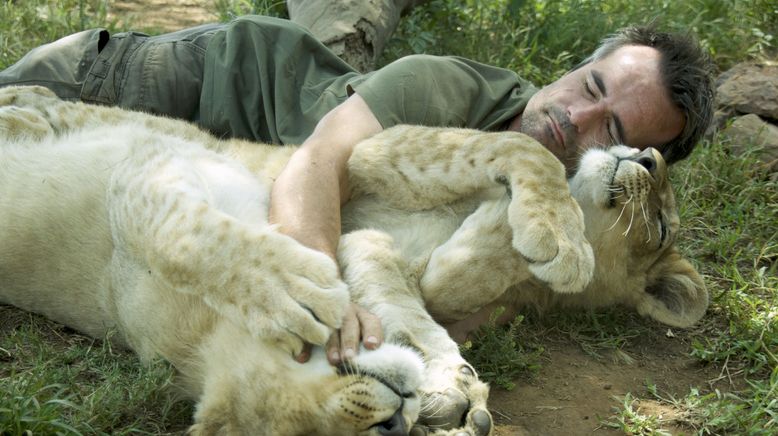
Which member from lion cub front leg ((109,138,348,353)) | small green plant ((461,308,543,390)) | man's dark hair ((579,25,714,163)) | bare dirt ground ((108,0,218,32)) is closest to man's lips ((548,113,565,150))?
man's dark hair ((579,25,714,163))

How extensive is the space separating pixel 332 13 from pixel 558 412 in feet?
10.9

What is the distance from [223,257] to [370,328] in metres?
0.55

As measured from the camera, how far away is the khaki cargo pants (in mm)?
4953

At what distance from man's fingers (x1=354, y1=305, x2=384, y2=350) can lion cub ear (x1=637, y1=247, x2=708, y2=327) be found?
158cm

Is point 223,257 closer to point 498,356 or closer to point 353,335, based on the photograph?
point 353,335

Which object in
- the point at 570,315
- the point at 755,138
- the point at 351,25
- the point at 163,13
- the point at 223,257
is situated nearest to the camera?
the point at 223,257

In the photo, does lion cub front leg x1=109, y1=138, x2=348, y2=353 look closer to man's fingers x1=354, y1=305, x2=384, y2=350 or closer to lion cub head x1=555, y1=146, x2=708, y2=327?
man's fingers x1=354, y1=305, x2=384, y2=350

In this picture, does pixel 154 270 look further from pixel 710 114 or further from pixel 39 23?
pixel 39 23

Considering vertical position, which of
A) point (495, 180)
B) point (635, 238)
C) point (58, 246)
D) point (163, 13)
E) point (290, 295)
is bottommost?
point (163, 13)

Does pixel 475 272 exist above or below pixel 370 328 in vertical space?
below

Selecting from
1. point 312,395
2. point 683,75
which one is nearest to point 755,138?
point 683,75

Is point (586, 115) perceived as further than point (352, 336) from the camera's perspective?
Yes

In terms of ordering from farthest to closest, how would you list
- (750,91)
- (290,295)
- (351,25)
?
1. (750,91)
2. (351,25)
3. (290,295)

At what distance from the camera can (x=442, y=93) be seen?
4.50m
